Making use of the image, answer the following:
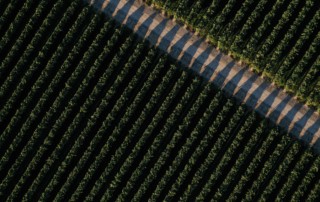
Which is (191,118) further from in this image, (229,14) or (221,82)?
(229,14)

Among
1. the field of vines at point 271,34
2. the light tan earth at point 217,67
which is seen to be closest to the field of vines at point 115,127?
the light tan earth at point 217,67

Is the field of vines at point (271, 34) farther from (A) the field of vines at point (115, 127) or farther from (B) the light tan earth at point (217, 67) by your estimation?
(A) the field of vines at point (115, 127)

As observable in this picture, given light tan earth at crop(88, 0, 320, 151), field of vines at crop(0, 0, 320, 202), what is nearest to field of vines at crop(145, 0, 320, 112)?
light tan earth at crop(88, 0, 320, 151)

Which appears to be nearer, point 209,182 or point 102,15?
point 209,182

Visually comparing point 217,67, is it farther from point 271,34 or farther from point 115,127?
point 115,127

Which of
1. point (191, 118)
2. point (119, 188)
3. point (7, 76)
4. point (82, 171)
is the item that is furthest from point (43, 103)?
point (191, 118)
